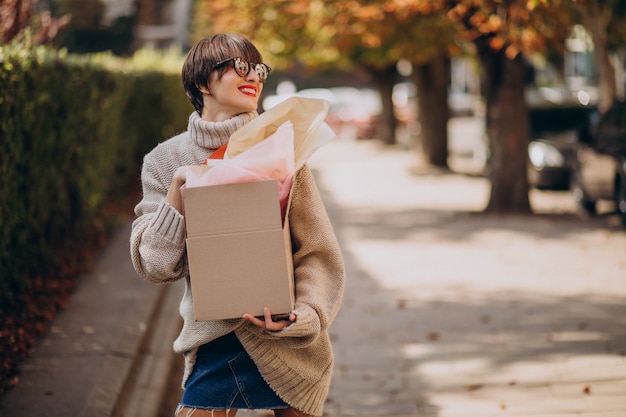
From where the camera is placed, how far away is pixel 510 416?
18.3ft

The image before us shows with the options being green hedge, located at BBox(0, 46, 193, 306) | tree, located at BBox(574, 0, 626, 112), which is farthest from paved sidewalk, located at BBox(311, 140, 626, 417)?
tree, located at BBox(574, 0, 626, 112)

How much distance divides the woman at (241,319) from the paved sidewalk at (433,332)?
2.04 meters

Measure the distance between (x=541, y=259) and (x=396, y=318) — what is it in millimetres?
3156

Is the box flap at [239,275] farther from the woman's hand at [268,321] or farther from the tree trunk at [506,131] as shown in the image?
the tree trunk at [506,131]

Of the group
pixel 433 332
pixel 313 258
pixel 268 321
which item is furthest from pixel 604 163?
pixel 268 321

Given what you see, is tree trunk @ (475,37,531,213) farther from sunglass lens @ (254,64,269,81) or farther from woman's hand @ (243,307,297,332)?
woman's hand @ (243,307,297,332)

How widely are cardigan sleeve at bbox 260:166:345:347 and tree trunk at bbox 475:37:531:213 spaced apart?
11.7 meters

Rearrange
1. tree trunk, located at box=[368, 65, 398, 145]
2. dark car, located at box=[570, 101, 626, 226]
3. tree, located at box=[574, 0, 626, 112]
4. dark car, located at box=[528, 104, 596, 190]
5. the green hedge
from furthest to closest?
1. tree trunk, located at box=[368, 65, 398, 145]
2. dark car, located at box=[528, 104, 596, 190]
3. tree, located at box=[574, 0, 626, 112]
4. dark car, located at box=[570, 101, 626, 226]
5. the green hedge

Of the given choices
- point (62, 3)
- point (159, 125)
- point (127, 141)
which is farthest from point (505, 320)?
point (62, 3)

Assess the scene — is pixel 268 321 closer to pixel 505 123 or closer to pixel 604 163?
pixel 604 163

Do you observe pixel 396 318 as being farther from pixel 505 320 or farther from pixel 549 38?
pixel 549 38

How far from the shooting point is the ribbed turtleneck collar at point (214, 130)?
3.12 m

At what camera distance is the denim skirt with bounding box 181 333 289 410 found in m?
3.15

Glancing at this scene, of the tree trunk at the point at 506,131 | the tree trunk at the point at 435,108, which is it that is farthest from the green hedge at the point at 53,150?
the tree trunk at the point at 435,108
